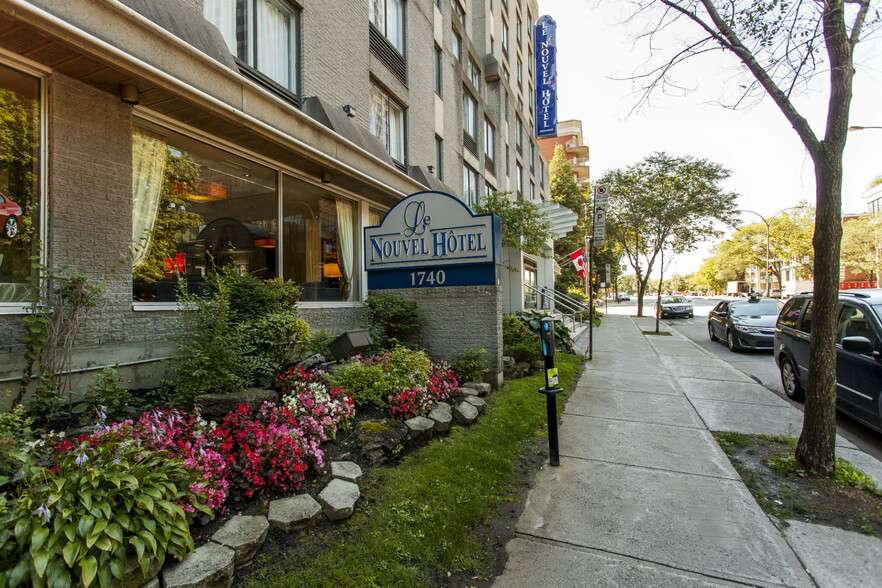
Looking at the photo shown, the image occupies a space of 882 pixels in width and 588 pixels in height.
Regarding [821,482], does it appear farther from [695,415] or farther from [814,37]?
[814,37]

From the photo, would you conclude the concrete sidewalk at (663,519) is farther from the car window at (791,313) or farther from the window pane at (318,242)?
the window pane at (318,242)

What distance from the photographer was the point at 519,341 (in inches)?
345

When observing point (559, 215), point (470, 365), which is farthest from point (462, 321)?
point (559, 215)

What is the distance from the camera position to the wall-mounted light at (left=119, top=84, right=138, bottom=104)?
4582 mm

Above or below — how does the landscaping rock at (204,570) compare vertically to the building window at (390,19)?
below

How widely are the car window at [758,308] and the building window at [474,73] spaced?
42.4 ft

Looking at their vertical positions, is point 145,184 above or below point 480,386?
above

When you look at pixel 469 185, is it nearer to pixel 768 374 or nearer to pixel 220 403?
pixel 768 374

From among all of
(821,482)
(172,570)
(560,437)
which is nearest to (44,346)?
(172,570)

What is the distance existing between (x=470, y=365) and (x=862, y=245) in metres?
46.6

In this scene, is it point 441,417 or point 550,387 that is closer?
point 550,387

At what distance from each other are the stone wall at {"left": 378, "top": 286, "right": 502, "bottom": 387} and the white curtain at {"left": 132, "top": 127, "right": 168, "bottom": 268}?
12.3ft

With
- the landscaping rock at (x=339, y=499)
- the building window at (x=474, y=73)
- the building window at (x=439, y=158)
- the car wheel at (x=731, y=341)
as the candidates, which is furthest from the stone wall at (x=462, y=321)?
the building window at (x=474, y=73)

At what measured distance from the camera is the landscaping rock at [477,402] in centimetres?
554
